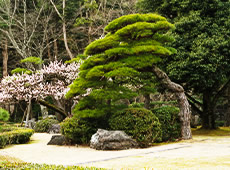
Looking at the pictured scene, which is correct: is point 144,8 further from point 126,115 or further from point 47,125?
point 47,125

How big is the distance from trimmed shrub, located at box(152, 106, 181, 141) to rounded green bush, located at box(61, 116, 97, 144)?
2.71m

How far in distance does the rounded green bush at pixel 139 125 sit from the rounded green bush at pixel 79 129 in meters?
0.94

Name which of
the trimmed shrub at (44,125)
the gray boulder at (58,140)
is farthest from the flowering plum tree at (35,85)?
the gray boulder at (58,140)

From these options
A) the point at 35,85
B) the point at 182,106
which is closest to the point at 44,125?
the point at 35,85

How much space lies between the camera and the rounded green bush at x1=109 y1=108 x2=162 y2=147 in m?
8.41

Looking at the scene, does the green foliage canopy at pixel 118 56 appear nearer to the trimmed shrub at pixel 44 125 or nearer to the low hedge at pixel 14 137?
the low hedge at pixel 14 137

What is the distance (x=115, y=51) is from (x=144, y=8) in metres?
7.25

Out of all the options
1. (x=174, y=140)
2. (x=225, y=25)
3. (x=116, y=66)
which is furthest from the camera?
(x=225, y=25)

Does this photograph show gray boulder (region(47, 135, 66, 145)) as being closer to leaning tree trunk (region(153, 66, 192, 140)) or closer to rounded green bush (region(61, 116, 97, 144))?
rounded green bush (region(61, 116, 97, 144))

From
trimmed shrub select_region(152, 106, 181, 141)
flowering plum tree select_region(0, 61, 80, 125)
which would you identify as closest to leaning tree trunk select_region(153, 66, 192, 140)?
trimmed shrub select_region(152, 106, 181, 141)

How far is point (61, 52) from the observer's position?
24453 millimetres

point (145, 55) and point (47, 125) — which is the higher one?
point (145, 55)

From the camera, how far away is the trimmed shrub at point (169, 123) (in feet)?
32.0

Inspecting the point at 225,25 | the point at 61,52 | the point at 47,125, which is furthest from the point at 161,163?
the point at 61,52
